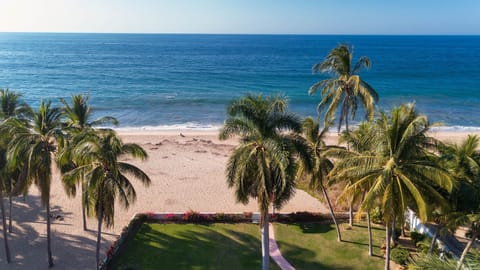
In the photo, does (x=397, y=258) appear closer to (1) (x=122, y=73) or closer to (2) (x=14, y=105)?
(2) (x=14, y=105)

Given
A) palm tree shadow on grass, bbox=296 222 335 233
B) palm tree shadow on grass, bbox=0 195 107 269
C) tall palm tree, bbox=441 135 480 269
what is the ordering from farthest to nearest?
palm tree shadow on grass, bbox=296 222 335 233 < palm tree shadow on grass, bbox=0 195 107 269 < tall palm tree, bbox=441 135 480 269

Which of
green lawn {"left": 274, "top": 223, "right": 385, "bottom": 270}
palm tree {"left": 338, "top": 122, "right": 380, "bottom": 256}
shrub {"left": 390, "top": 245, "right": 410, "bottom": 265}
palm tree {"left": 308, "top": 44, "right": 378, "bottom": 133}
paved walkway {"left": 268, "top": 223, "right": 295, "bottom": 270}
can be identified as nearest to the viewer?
palm tree {"left": 338, "top": 122, "right": 380, "bottom": 256}

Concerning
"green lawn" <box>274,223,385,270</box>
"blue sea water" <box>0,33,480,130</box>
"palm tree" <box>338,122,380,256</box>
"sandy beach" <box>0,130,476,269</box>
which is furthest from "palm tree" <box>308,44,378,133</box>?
"blue sea water" <box>0,33,480,130</box>

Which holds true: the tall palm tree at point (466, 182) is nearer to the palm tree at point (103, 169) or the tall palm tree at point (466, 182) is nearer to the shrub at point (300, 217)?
the shrub at point (300, 217)

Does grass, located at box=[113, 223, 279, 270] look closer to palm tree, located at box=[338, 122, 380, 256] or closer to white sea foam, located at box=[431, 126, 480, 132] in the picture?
palm tree, located at box=[338, 122, 380, 256]

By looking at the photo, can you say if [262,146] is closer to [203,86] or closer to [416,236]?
[416,236]
